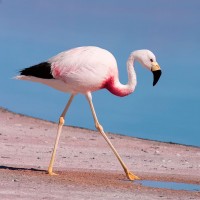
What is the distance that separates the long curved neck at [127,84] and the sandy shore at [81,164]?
1449 millimetres

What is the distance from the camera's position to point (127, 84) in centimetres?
1395

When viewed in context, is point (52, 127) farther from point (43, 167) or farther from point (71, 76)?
point (71, 76)

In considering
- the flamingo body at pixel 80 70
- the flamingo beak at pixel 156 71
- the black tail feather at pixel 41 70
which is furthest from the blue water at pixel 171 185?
the black tail feather at pixel 41 70

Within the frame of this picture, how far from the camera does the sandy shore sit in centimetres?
1158

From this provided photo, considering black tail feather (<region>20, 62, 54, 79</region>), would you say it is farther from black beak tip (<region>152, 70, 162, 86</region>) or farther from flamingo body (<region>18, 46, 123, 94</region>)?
black beak tip (<region>152, 70, 162, 86</region>)

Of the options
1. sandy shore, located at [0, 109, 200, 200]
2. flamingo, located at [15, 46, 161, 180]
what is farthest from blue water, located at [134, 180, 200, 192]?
flamingo, located at [15, 46, 161, 180]

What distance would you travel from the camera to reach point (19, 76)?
13680 millimetres

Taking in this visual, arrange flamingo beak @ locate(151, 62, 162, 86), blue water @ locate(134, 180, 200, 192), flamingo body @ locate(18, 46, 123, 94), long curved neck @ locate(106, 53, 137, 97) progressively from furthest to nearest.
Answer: long curved neck @ locate(106, 53, 137, 97)
blue water @ locate(134, 180, 200, 192)
flamingo beak @ locate(151, 62, 162, 86)
flamingo body @ locate(18, 46, 123, 94)

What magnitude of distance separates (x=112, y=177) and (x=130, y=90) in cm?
153

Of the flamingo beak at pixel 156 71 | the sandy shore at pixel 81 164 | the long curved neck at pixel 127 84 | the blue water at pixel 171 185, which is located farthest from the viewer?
the long curved neck at pixel 127 84

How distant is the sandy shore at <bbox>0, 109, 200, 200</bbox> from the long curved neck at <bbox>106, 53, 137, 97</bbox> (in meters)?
1.45

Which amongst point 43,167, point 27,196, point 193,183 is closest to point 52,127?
point 43,167

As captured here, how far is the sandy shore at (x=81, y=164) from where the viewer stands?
11578 millimetres

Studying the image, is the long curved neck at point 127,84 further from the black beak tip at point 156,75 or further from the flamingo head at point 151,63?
the black beak tip at point 156,75
